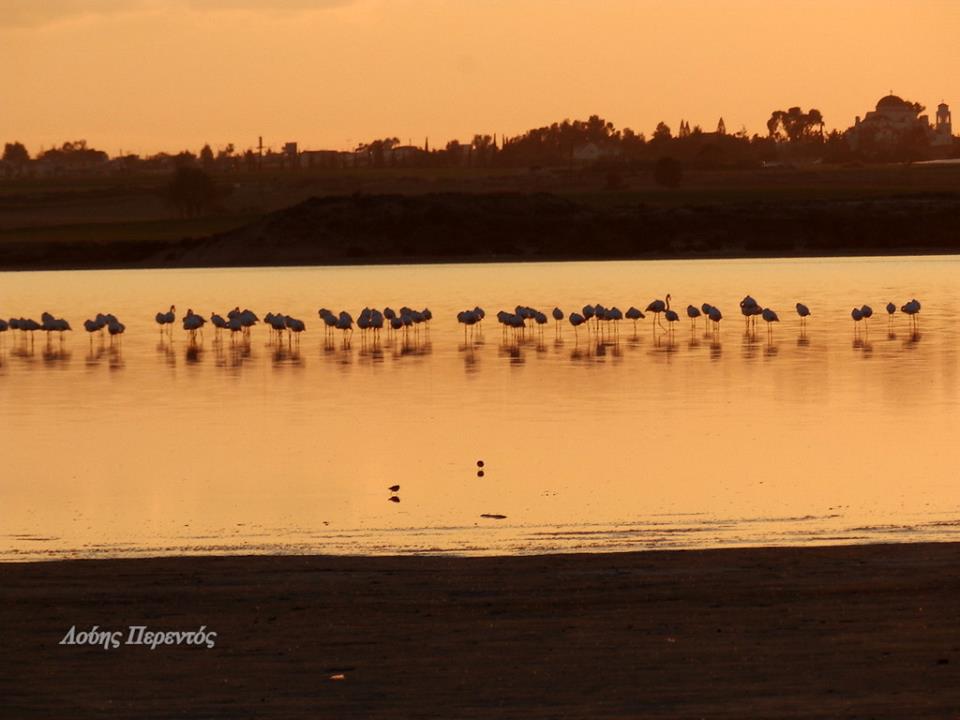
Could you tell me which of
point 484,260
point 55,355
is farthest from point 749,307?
point 484,260

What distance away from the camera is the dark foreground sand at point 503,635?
30.8ft

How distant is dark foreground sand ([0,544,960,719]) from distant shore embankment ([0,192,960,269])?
9036 cm

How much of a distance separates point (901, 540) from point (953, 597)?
3.29 meters

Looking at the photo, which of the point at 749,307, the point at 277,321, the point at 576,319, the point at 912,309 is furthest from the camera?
the point at 912,309

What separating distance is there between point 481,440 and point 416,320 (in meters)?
21.5

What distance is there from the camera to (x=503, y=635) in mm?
11180

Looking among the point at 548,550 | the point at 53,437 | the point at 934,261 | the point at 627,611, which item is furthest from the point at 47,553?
the point at 934,261

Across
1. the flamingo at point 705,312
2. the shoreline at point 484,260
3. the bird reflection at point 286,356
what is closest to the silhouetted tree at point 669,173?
the shoreline at point 484,260

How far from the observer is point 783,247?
108 m

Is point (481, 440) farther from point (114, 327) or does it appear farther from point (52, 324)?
point (52, 324)

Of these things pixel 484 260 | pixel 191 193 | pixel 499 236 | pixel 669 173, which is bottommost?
pixel 484 260

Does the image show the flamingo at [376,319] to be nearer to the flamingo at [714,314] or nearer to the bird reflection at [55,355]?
the bird reflection at [55,355]

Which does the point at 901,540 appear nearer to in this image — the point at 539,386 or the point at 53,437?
the point at 53,437

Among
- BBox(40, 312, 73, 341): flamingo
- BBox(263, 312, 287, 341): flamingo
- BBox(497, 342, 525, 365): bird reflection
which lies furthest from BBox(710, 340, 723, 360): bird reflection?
BBox(40, 312, 73, 341): flamingo
